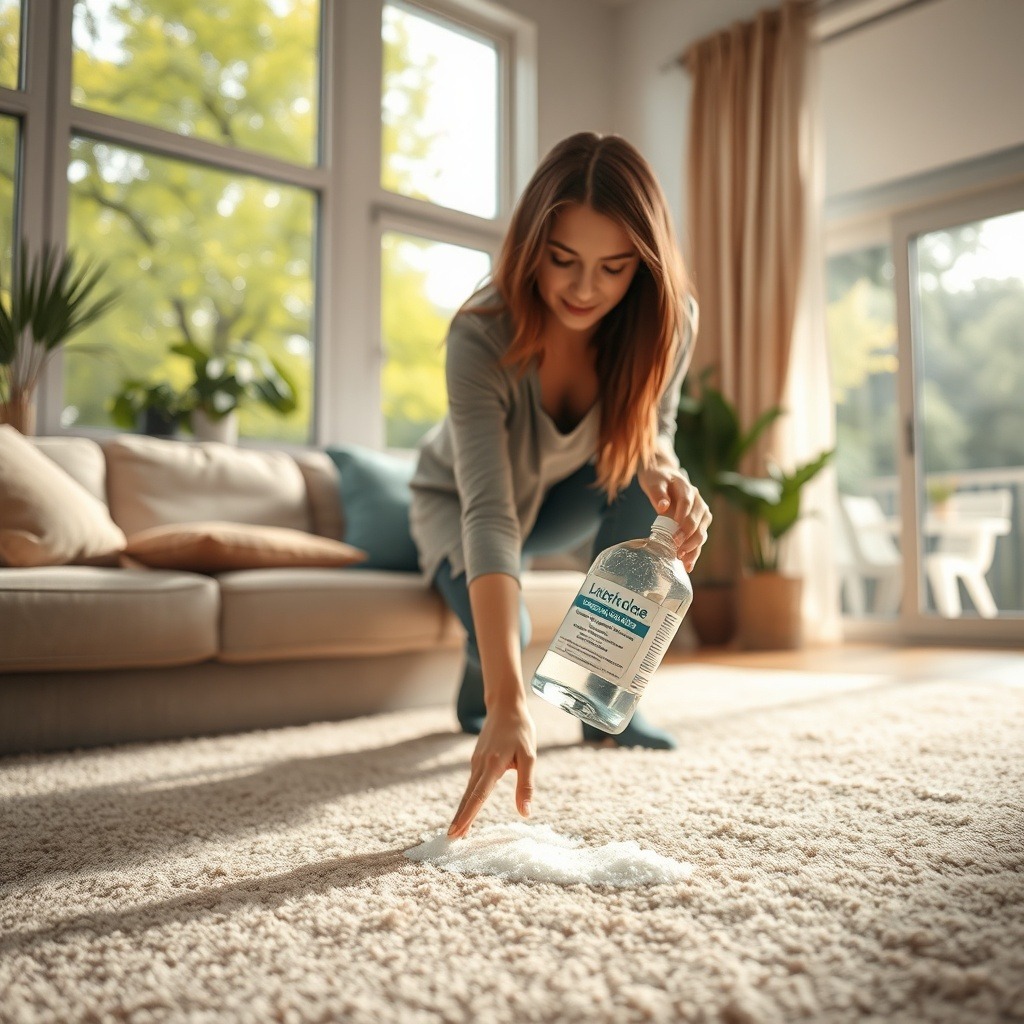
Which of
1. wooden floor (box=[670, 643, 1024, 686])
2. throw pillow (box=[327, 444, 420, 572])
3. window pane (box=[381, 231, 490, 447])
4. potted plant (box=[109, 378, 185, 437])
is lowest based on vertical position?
wooden floor (box=[670, 643, 1024, 686])

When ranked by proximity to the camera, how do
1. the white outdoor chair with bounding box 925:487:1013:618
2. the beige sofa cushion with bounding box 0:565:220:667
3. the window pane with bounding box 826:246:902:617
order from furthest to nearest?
the window pane with bounding box 826:246:902:617 < the white outdoor chair with bounding box 925:487:1013:618 < the beige sofa cushion with bounding box 0:565:220:667

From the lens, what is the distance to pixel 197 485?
7.95 feet

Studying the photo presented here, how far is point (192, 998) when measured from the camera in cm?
63

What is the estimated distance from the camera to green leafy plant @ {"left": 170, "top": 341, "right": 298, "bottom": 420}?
277 centimetres

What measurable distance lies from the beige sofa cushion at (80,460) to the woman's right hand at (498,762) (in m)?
1.61

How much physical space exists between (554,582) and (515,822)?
116 cm

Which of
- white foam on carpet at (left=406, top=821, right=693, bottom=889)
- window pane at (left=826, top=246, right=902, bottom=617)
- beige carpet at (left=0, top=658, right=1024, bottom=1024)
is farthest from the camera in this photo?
window pane at (left=826, top=246, right=902, bottom=617)

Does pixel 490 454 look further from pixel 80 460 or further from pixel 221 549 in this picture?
pixel 80 460

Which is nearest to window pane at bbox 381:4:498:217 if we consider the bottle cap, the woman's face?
the woman's face

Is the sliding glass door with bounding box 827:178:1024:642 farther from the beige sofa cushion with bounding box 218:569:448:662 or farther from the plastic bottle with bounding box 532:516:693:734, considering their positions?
the plastic bottle with bounding box 532:516:693:734

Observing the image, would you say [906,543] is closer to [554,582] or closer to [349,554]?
[554,582]

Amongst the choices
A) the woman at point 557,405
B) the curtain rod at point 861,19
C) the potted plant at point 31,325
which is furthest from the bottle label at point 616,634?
the curtain rod at point 861,19

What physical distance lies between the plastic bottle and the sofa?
3.13ft

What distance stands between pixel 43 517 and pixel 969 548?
3.89 m
